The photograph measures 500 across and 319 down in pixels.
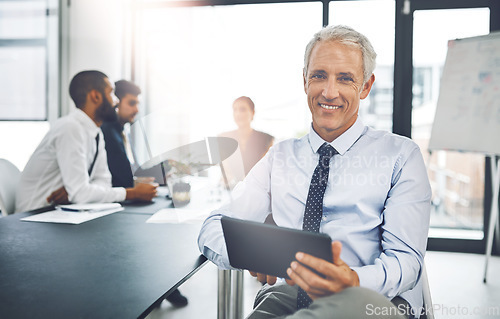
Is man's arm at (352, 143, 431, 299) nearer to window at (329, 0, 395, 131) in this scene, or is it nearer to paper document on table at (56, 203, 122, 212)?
paper document on table at (56, 203, 122, 212)

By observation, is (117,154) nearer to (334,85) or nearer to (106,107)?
(106,107)

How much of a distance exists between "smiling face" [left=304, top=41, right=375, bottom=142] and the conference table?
0.63 metres

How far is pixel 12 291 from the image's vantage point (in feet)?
2.98

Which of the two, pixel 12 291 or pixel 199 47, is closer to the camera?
pixel 12 291

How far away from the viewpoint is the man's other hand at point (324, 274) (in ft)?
2.73

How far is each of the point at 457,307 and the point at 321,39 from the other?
6.85 feet

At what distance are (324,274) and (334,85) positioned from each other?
2.16 ft

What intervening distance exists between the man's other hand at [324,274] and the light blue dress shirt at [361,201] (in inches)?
6.1

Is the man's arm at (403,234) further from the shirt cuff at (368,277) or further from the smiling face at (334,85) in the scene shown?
the smiling face at (334,85)

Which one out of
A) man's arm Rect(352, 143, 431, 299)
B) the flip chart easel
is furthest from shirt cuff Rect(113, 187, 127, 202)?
the flip chart easel

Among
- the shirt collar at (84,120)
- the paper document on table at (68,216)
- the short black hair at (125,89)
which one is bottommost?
the paper document on table at (68,216)

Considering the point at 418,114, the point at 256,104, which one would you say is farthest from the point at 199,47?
the point at 418,114

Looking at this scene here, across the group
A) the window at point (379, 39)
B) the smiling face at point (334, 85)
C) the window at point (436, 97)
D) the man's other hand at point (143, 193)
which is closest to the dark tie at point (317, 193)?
the smiling face at point (334, 85)

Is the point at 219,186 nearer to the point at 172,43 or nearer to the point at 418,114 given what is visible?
the point at 418,114
